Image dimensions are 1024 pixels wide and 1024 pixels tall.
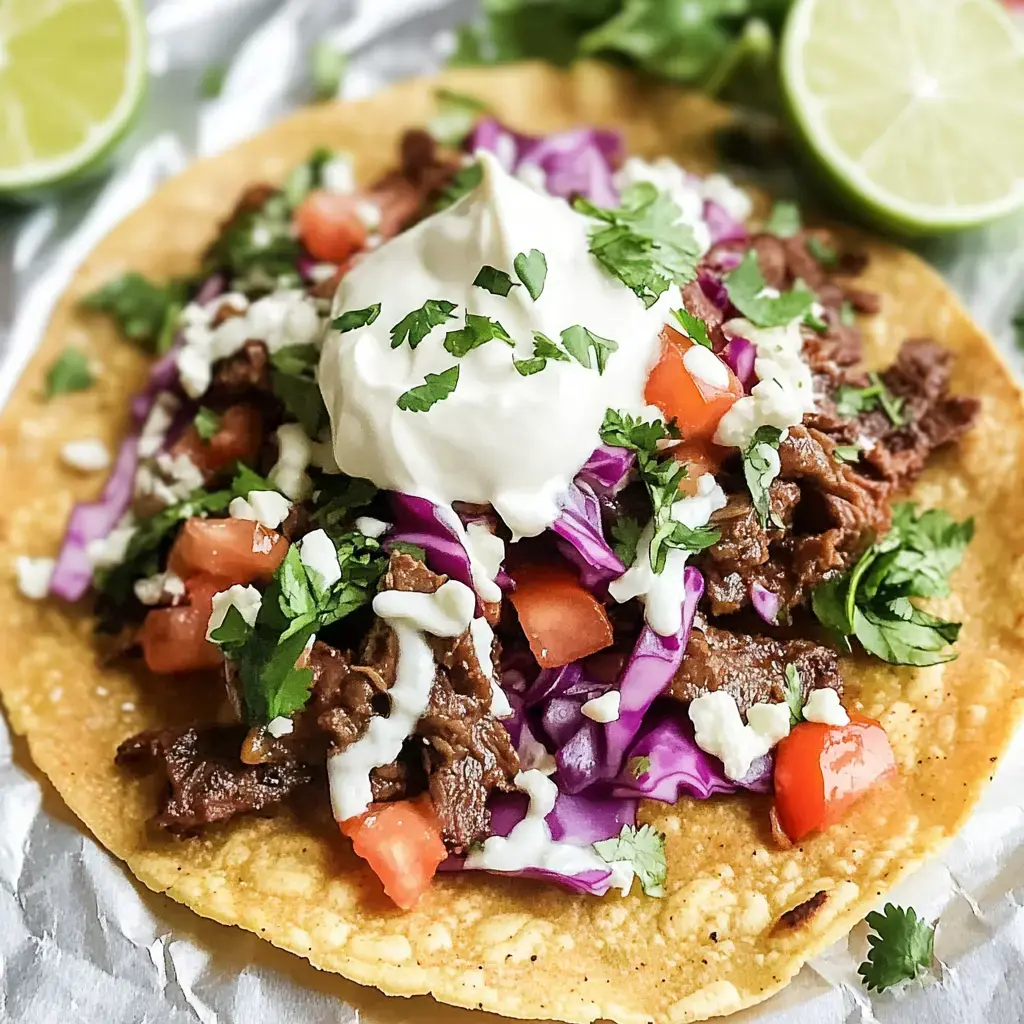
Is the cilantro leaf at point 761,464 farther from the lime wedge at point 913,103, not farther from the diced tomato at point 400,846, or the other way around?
the lime wedge at point 913,103

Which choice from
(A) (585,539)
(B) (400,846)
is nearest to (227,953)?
(B) (400,846)

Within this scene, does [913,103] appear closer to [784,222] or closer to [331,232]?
[784,222]

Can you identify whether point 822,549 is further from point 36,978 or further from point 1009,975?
Answer: point 36,978

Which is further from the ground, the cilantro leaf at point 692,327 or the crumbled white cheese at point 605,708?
the cilantro leaf at point 692,327

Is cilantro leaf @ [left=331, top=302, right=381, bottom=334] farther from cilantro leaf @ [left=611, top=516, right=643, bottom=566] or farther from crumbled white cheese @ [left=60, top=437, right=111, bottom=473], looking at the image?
crumbled white cheese @ [left=60, top=437, right=111, bottom=473]

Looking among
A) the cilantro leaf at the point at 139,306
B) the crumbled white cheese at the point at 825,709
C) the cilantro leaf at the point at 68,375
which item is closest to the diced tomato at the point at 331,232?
the cilantro leaf at the point at 139,306

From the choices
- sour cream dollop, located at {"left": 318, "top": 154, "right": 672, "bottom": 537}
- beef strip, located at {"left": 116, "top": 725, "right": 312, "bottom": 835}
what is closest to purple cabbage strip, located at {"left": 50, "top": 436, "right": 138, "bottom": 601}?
beef strip, located at {"left": 116, "top": 725, "right": 312, "bottom": 835}
